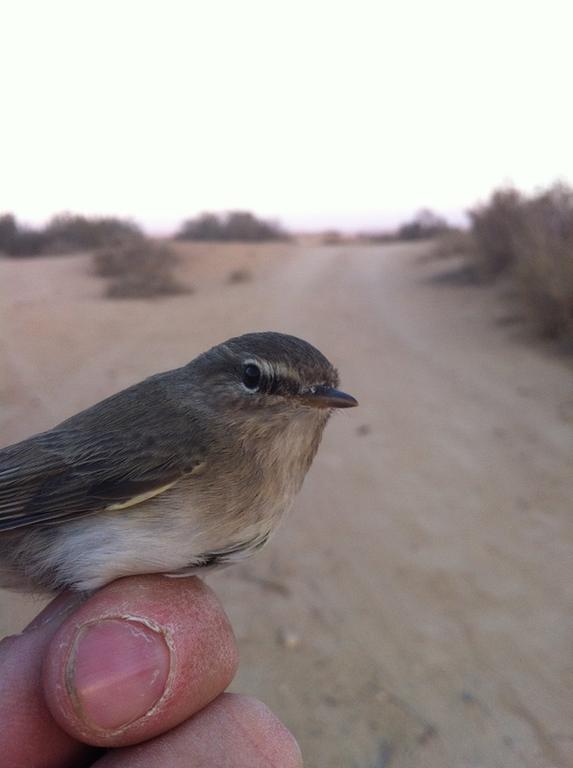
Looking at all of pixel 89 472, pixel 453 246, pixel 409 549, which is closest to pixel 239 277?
pixel 453 246

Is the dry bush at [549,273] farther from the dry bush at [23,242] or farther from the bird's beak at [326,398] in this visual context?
the dry bush at [23,242]

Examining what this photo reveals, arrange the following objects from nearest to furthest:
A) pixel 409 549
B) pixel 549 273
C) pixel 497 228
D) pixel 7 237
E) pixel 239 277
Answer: pixel 409 549
pixel 549 273
pixel 497 228
pixel 239 277
pixel 7 237

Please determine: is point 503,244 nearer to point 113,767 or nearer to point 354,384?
point 354,384

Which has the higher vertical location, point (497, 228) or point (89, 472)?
point (497, 228)

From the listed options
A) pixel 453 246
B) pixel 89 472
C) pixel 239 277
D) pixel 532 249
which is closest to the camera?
pixel 89 472

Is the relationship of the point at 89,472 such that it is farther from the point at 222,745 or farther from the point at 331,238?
the point at 331,238

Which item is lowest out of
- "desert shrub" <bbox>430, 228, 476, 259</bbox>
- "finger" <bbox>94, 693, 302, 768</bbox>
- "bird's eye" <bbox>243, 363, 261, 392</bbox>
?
"finger" <bbox>94, 693, 302, 768</bbox>

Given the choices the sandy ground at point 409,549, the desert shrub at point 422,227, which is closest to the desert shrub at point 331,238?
the desert shrub at point 422,227

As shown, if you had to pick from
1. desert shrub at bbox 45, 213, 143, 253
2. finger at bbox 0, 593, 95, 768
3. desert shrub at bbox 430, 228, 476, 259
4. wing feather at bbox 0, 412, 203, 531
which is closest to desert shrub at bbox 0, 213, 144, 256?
desert shrub at bbox 45, 213, 143, 253

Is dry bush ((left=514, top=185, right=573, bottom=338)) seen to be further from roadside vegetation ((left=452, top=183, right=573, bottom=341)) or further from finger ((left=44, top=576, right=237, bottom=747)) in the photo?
finger ((left=44, top=576, right=237, bottom=747))
